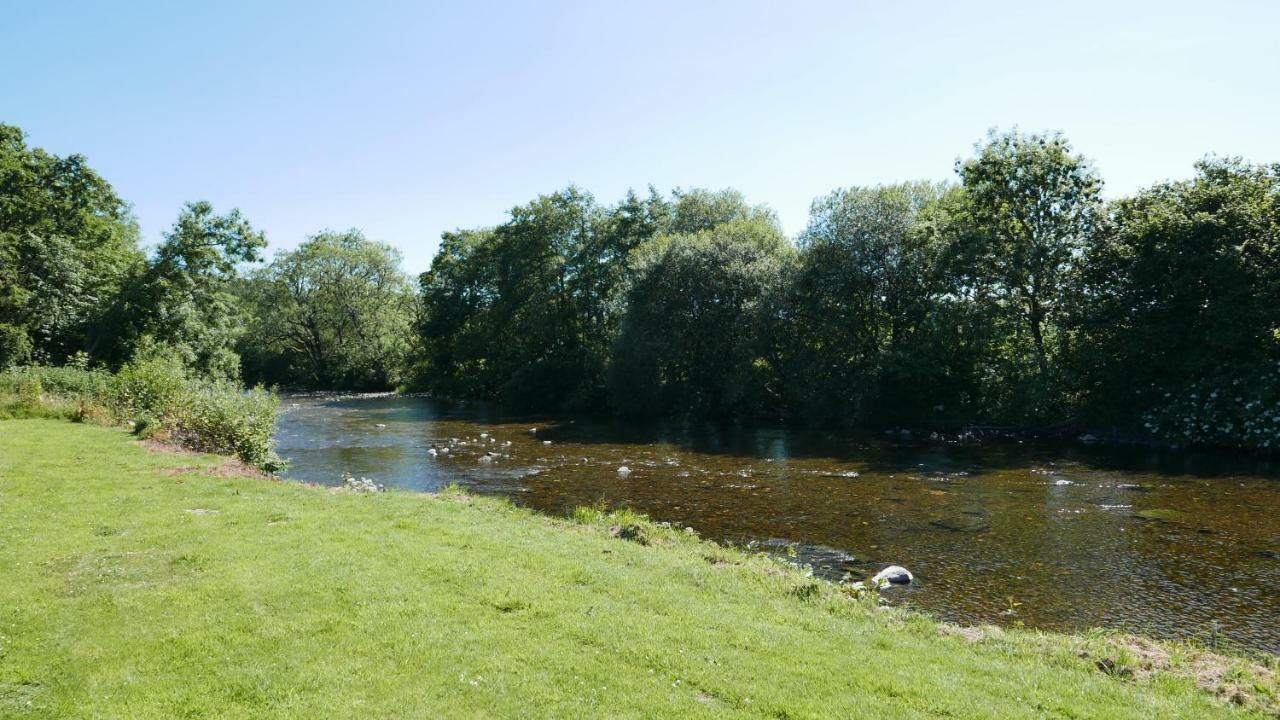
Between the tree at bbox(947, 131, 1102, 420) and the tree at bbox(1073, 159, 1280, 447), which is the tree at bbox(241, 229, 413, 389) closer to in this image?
the tree at bbox(947, 131, 1102, 420)

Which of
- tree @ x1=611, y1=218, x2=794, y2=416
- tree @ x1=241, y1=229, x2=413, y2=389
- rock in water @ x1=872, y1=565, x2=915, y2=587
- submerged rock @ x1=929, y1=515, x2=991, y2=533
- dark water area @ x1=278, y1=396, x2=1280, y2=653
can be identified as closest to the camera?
dark water area @ x1=278, y1=396, x2=1280, y2=653

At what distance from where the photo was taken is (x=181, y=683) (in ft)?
22.3

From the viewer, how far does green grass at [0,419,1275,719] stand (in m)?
6.64

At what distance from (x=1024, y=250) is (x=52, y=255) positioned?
55.7 m

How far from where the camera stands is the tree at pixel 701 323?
4447 centimetres

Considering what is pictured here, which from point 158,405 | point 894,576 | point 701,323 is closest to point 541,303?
point 701,323

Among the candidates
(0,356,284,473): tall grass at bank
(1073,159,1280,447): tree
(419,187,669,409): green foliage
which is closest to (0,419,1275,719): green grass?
(0,356,284,473): tall grass at bank

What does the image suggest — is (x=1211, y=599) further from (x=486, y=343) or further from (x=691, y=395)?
(x=486, y=343)

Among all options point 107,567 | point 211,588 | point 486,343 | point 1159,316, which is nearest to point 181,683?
point 211,588

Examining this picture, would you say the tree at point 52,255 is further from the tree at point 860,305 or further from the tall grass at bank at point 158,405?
the tree at point 860,305

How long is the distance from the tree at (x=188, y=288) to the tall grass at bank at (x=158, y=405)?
540 cm

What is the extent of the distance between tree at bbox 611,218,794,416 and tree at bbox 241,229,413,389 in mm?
49595

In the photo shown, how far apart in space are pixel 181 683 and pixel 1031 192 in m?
42.0

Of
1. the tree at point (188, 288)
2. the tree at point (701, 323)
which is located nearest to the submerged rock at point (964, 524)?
the tree at point (701, 323)
